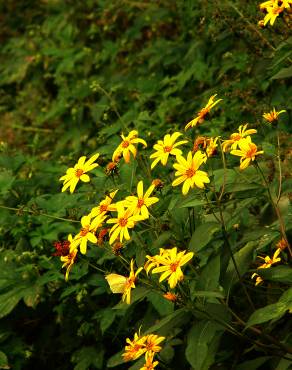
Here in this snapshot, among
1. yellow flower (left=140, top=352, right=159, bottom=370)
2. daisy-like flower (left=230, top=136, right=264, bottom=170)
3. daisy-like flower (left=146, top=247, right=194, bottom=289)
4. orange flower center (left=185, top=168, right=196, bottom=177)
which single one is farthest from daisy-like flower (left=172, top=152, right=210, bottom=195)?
yellow flower (left=140, top=352, right=159, bottom=370)

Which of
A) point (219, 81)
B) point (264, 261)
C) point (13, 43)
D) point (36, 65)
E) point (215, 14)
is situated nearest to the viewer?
point (264, 261)

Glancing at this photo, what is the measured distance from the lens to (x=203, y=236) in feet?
6.71

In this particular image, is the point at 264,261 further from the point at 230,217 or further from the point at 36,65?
the point at 36,65

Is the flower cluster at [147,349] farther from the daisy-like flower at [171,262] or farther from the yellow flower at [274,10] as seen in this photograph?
the yellow flower at [274,10]

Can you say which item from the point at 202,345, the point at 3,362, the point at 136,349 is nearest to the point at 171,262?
the point at 202,345

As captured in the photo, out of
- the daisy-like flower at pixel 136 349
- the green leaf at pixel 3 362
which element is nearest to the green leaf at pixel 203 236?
the daisy-like flower at pixel 136 349

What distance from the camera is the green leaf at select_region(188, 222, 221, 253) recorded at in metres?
2.03

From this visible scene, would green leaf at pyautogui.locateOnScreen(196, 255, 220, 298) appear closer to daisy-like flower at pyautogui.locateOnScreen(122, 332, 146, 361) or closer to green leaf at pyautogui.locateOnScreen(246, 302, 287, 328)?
green leaf at pyautogui.locateOnScreen(246, 302, 287, 328)

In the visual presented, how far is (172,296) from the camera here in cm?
192

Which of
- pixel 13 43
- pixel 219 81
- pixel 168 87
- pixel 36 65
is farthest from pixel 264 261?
pixel 13 43

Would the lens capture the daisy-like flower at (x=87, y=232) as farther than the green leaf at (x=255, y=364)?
No

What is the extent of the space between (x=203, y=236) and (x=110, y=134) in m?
1.49

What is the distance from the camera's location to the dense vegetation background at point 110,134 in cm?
244

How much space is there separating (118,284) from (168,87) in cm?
272
